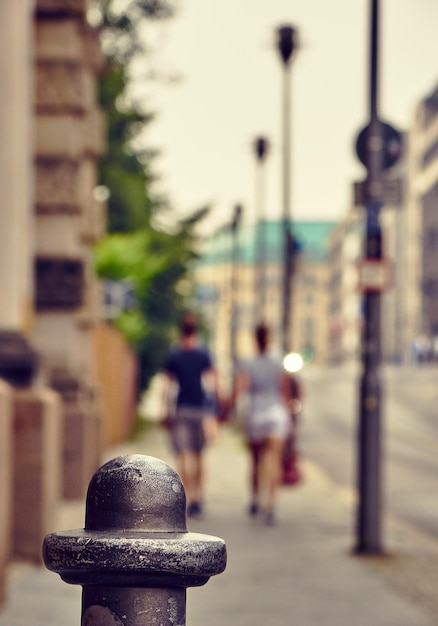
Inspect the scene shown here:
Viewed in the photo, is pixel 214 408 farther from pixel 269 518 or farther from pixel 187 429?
pixel 269 518

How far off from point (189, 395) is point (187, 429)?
1.03 feet

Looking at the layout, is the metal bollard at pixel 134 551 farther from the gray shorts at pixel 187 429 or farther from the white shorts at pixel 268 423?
the gray shorts at pixel 187 429

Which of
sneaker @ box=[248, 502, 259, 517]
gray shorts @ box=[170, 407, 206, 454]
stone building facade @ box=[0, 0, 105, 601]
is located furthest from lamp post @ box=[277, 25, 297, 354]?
gray shorts @ box=[170, 407, 206, 454]

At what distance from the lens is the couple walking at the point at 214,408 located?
1291 centimetres

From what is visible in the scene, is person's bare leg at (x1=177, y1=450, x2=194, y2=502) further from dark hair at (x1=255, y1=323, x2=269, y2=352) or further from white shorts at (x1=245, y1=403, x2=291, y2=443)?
dark hair at (x1=255, y1=323, x2=269, y2=352)

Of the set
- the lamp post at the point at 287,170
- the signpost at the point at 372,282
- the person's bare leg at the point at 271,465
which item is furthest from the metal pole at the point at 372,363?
the lamp post at the point at 287,170

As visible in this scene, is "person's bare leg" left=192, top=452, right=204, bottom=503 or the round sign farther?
"person's bare leg" left=192, top=452, right=204, bottom=503

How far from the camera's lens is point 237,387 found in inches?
515

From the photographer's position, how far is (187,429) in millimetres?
13250

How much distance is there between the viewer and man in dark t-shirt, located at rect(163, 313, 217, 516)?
13.2 metres

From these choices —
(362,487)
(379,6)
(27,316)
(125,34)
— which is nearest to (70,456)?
(27,316)

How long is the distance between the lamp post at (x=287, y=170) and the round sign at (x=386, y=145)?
15.3 meters

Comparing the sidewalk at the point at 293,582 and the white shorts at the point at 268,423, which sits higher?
the white shorts at the point at 268,423

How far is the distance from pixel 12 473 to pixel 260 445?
3.67 metres
